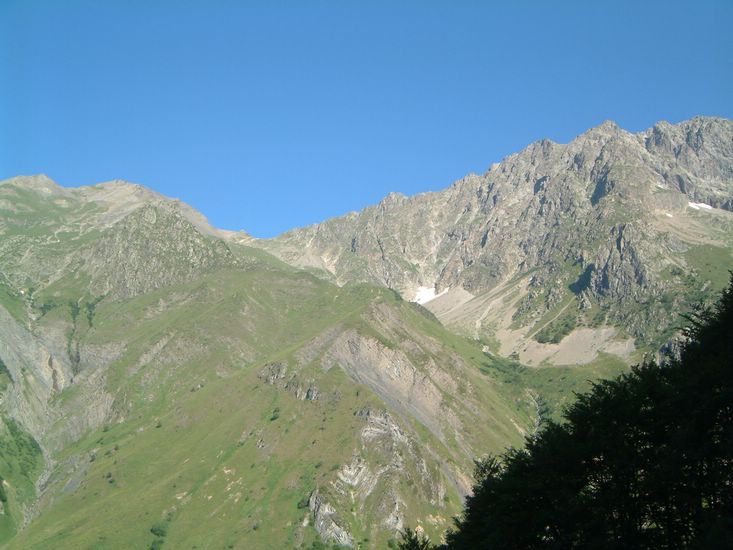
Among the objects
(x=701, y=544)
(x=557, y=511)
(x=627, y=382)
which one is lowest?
(x=701, y=544)

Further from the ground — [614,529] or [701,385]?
[701,385]

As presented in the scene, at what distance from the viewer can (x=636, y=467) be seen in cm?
6234

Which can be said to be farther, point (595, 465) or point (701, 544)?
point (595, 465)

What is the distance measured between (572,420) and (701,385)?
517 inches

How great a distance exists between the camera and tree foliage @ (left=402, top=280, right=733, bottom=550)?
5744 cm

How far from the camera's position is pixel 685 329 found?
259 feet

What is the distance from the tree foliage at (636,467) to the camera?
57.4 meters

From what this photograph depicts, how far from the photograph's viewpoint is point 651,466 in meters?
61.2

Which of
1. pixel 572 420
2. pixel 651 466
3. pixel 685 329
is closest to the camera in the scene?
pixel 651 466

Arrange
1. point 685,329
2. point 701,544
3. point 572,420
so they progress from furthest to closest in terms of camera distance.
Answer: point 685,329
point 572,420
point 701,544

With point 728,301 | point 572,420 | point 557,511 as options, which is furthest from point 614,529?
point 728,301

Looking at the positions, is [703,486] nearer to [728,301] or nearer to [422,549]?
[728,301]

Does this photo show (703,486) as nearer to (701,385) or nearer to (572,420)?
(701,385)

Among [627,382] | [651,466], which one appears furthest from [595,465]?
[627,382]
